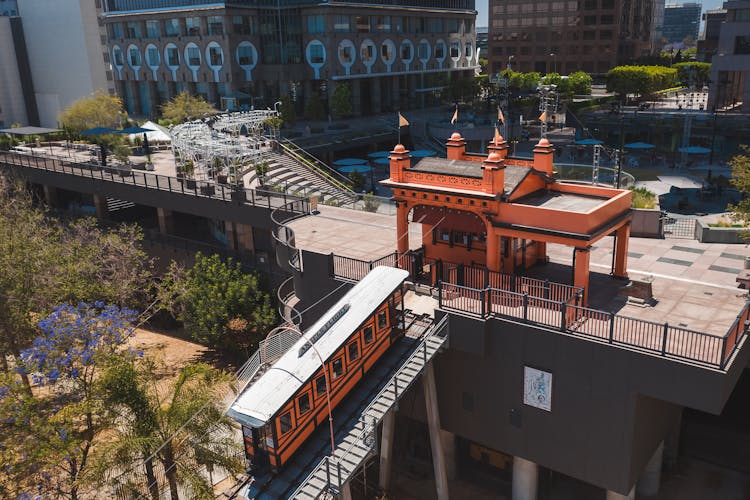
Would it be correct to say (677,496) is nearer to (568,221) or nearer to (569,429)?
(569,429)

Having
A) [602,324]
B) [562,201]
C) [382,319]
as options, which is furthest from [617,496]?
[562,201]

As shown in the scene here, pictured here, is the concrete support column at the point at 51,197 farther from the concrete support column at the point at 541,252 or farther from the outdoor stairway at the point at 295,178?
the concrete support column at the point at 541,252

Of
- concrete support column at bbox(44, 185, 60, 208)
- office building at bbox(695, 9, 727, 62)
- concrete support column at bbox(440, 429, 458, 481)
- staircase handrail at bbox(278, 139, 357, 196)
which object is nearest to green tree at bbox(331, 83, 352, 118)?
staircase handrail at bbox(278, 139, 357, 196)

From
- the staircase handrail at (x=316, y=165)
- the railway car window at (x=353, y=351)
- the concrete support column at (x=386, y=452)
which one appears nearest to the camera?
the railway car window at (x=353, y=351)

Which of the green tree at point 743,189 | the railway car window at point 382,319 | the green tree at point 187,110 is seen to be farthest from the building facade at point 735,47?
the railway car window at point 382,319

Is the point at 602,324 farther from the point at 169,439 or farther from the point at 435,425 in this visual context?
the point at 169,439

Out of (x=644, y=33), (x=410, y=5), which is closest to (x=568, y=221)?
(x=410, y=5)
